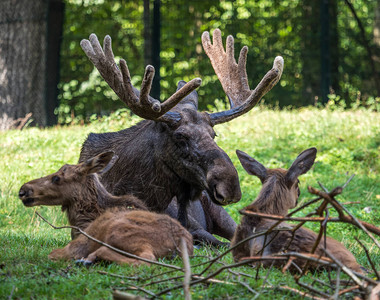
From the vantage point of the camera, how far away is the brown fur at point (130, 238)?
5215 millimetres

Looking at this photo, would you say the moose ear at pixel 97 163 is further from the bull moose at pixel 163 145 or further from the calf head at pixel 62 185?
the bull moose at pixel 163 145

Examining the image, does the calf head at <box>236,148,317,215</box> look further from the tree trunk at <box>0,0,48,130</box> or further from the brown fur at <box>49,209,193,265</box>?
the tree trunk at <box>0,0,48,130</box>

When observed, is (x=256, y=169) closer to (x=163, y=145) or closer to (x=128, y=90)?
(x=163, y=145)

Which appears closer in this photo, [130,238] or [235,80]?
[130,238]

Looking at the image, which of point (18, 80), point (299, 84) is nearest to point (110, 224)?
point (18, 80)

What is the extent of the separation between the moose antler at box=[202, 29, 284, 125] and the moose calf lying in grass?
1727mm

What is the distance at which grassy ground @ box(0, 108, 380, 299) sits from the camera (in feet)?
15.2

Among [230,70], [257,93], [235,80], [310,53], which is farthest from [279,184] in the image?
[310,53]

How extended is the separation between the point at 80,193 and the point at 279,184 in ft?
6.33

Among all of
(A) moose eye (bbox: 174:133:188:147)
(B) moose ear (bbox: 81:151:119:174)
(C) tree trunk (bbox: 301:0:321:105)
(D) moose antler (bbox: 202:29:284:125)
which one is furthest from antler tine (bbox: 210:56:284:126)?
(C) tree trunk (bbox: 301:0:321:105)

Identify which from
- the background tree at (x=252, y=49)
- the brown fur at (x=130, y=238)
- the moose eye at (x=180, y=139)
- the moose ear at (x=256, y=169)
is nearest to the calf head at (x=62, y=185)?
the brown fur at (x=130, y=238)

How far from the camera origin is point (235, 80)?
876 cm

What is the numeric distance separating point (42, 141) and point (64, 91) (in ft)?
22.6

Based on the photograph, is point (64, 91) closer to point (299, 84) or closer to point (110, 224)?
point (299, 84)
